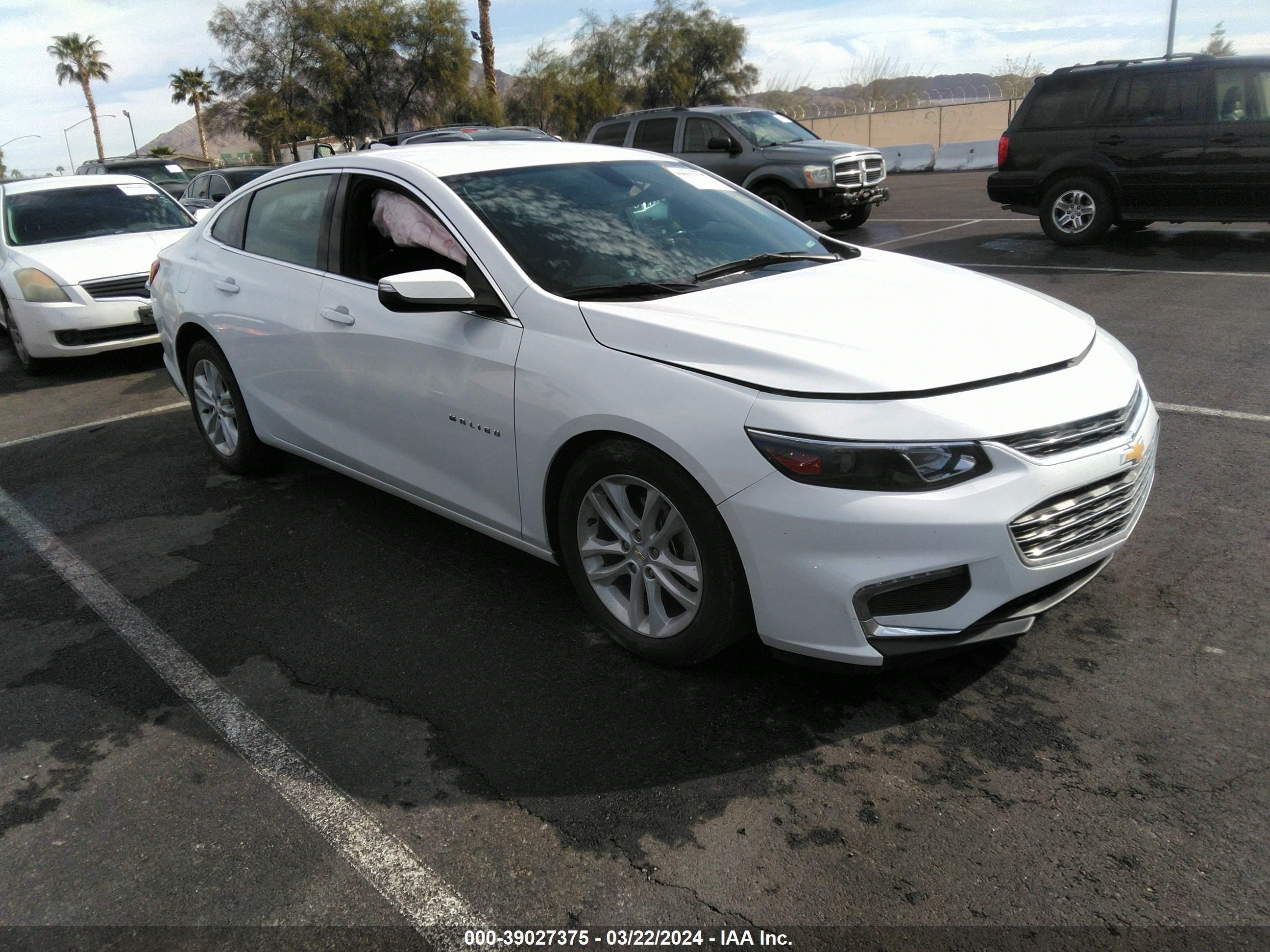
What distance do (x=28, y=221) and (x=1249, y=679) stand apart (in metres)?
10.3

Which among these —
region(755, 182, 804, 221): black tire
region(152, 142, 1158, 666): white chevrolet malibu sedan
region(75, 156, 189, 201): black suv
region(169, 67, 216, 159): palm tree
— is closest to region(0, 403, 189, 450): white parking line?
region(152, 142, 1158, 666): white chevrolet malibu sedan

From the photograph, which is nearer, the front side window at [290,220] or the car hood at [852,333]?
the car hood at [852,333]

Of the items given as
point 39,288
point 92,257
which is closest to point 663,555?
point 39,288

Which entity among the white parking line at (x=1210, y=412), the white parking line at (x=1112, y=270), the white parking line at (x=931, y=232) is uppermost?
the white parking line at (x=931, y=232)

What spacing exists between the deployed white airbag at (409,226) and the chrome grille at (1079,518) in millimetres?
2180

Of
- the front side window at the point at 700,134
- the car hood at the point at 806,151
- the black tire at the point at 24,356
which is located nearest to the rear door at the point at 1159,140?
the car hood at the point at 806,151

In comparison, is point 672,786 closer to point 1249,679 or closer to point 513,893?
point 513,893

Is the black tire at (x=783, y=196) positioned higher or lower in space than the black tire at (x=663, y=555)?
higher

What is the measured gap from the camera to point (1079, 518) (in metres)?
2.88

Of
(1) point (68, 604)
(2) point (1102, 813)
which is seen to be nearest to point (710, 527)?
(2) point (1102, 813)

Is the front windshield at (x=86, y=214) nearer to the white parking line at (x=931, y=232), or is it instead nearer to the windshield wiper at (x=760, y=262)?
the windshield wiper at (x=760, y=262)

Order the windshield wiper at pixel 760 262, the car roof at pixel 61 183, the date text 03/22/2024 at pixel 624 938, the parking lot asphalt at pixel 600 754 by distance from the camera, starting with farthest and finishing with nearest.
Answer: the car roof at pixel 61 183, the windshield wiper at pixel 760 262, the parking lot asphalt at pixel 600 754, the date text 03/22/2024 at pixel 624 938

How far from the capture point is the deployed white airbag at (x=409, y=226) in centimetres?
383

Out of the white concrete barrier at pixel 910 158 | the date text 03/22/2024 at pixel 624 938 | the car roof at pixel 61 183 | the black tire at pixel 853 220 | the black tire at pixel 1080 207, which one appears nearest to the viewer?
the date text 03/22/2024 at pixel 624 938
